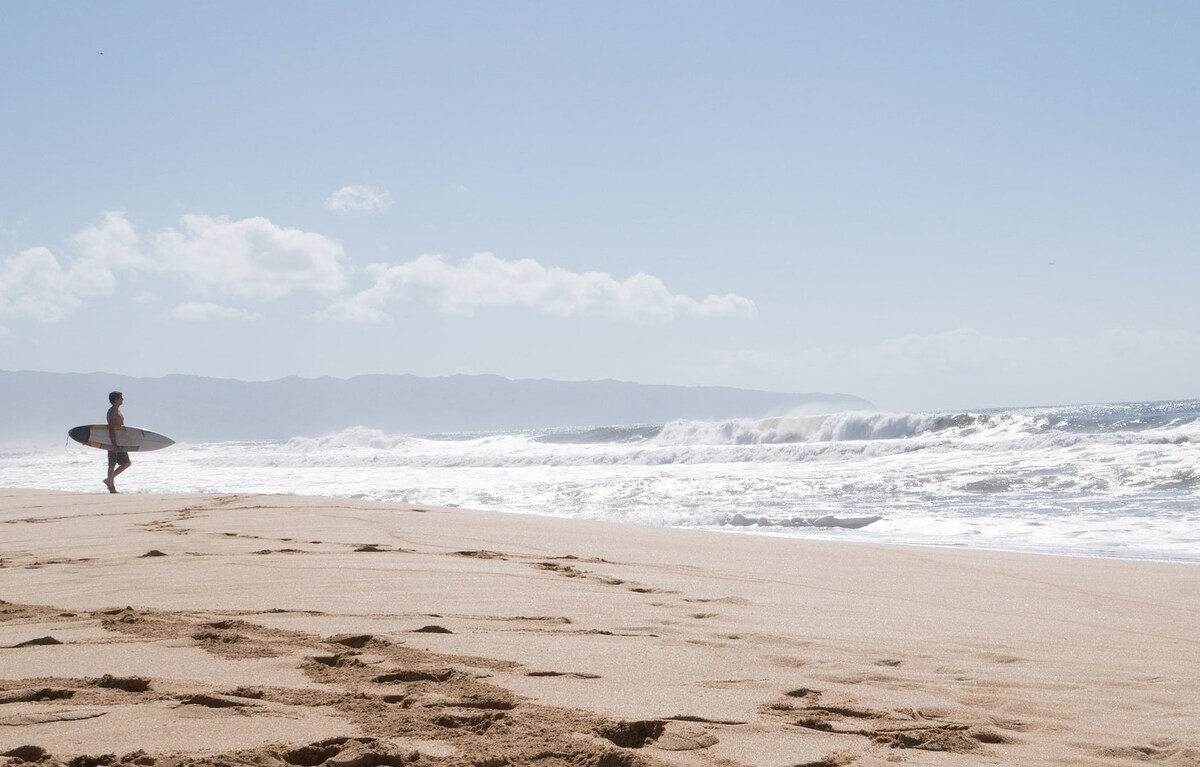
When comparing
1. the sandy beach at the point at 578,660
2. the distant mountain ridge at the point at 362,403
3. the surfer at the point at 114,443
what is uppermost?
the distant mountain ridge at the point at 362,403

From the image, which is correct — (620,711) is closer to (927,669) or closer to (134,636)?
(927,669)

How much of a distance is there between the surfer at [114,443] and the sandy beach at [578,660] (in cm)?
646

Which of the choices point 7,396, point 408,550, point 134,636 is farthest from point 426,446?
point 7,396

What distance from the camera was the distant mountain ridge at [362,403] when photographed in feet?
399

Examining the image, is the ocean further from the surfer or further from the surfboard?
the surfer

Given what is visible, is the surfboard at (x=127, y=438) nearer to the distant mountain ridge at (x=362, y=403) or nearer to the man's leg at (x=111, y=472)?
the man's leg at (x=111, y=472)

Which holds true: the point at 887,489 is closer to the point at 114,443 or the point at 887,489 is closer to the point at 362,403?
the point at 114,443

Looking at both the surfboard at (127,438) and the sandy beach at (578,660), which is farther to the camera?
the surfboard at (127,438)

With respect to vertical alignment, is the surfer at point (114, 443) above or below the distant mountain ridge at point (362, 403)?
below

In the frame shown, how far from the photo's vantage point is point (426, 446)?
123 ft

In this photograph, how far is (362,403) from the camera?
474 ft

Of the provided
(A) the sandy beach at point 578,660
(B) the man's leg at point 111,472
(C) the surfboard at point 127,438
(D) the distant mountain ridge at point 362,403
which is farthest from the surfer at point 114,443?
(D) the distant mountain ridge at point 362,403

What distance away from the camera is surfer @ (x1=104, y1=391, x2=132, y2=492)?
36.6 feet

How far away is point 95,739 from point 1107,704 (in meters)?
2.47
